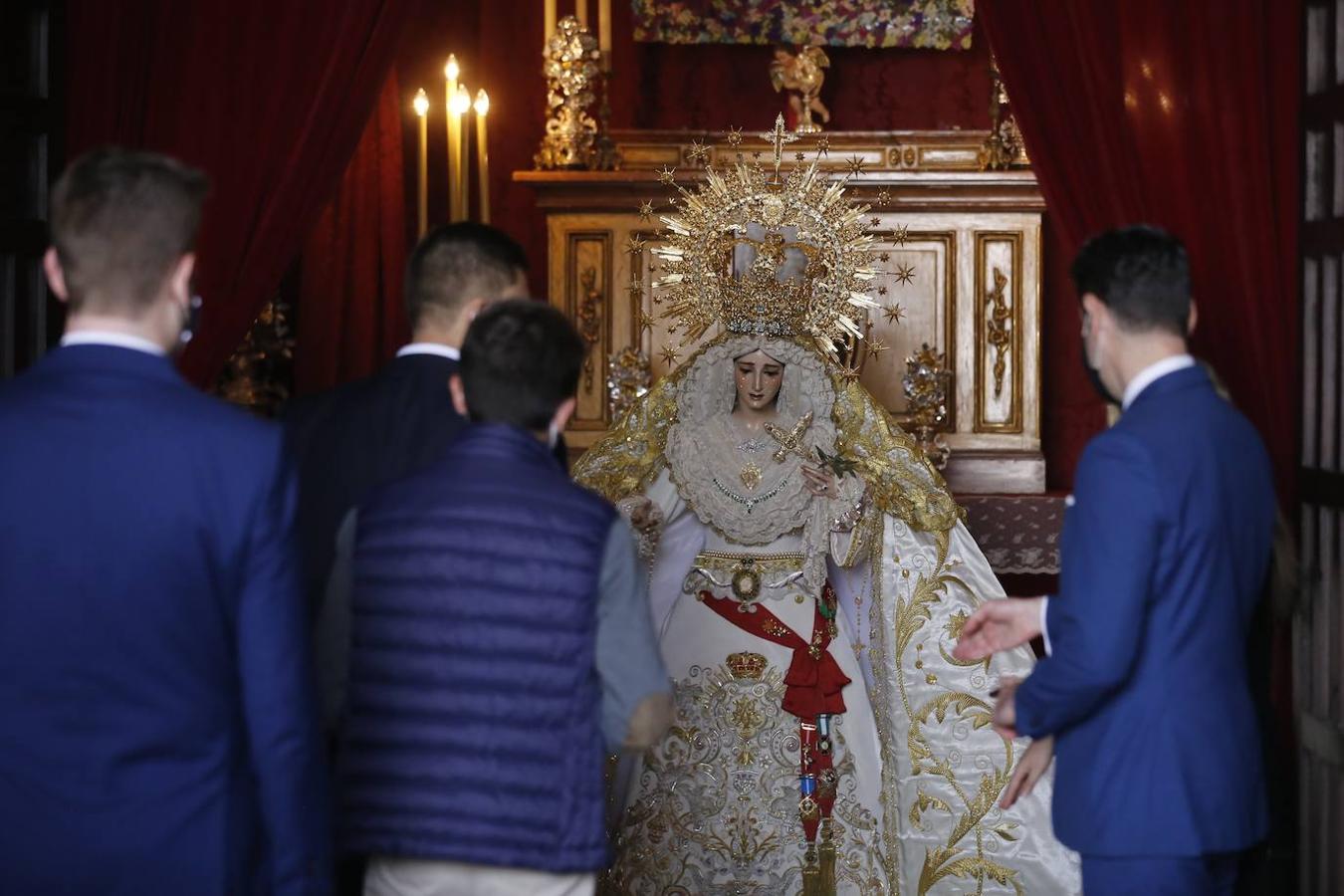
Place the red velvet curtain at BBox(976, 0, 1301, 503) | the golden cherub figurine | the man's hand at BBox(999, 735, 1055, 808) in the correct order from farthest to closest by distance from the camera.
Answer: the golden cherub figurine, the red velvet curtain at BBox(976, 0, 1301, 503), the man's hand at BBox(999, 735, 1055, 808)

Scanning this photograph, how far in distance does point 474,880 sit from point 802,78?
4361 mm

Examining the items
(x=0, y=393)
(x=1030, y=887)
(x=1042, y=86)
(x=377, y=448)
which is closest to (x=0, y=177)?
(x=377, y=448)

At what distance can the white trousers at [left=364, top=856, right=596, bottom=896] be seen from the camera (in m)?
2.26

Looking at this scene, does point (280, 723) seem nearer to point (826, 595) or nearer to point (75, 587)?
point (75, 587)

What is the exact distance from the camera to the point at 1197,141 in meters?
3.81

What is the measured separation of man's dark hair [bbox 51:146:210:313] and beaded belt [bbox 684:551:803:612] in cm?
238

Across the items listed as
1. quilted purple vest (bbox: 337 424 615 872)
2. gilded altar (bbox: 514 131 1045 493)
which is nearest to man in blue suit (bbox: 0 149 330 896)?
quilted purple vest (bbox: 337 424 615 872)

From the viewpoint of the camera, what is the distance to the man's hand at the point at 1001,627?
2637 mm

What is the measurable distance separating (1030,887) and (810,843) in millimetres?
550

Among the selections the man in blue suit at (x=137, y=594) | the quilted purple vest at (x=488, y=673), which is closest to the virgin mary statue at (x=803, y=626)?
the quilted purple vest at (x=488, y=673)

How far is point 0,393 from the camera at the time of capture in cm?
200

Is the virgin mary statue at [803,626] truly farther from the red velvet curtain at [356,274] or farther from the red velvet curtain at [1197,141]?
the red velvet curtain at [356,274]

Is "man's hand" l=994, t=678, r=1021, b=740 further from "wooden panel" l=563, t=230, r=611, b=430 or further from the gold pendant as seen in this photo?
"wooden panel" l=563, t=230, r=611, b=430

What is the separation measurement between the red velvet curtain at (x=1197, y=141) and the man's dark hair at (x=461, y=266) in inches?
61.5
